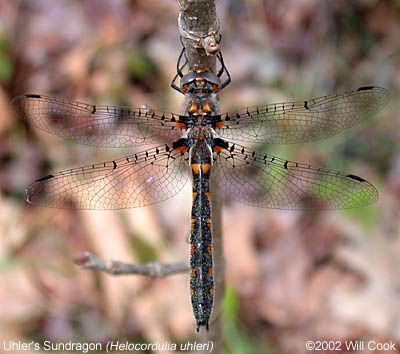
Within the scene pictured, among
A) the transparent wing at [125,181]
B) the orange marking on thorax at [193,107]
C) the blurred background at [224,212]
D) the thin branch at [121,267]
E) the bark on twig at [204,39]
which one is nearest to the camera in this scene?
the bark on twig at [204,39]

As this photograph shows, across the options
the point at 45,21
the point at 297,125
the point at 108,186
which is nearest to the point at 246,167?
the point at 297,125

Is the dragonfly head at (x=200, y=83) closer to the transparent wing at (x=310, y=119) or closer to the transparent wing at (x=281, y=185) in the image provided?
the transparent wing at (x=310, y=119)

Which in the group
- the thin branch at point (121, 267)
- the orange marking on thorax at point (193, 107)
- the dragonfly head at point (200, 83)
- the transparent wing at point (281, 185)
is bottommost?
the thin branch at point (121, 267)

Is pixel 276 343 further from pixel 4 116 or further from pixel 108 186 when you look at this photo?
pixel 4 116

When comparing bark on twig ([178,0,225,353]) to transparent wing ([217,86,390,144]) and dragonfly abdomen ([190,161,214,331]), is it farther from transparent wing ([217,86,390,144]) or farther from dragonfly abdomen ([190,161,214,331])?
transparent wing ([217,86,390,144])

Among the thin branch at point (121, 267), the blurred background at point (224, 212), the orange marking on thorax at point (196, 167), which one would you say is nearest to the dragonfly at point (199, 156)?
the orange marking on thorax at point (196, 167)
